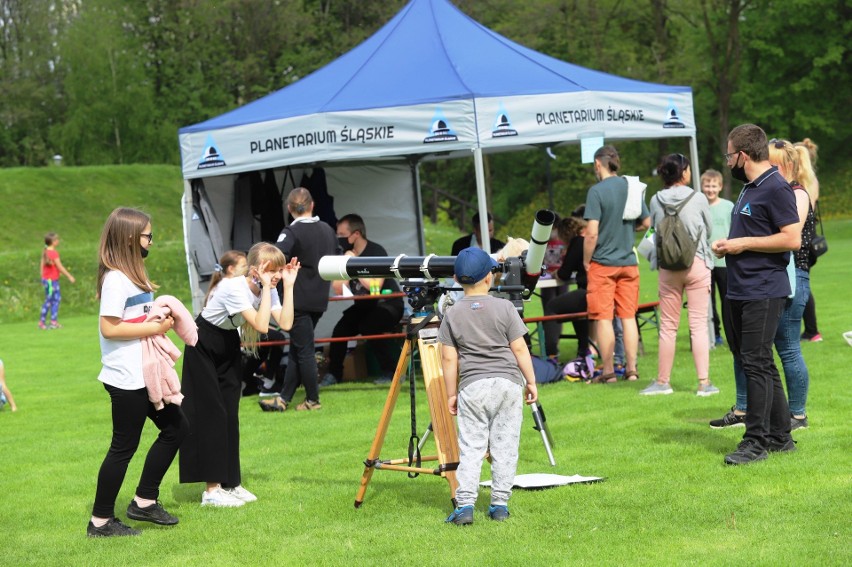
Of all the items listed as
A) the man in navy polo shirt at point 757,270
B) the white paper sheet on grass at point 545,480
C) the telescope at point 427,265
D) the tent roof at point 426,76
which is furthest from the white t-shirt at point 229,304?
the tent roof at point 426,76

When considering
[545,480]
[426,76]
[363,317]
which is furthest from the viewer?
[363,317]

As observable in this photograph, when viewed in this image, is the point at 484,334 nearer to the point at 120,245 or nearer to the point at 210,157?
the point at 120,245

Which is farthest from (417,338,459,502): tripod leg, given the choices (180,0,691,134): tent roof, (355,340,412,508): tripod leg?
(180,0,691,134): tent roof

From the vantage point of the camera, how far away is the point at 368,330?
12070 millimetres

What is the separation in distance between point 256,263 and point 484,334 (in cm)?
176

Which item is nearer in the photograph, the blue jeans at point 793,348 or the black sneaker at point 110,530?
the black sneaker at point 110,530

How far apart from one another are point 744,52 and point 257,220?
39.0 meters

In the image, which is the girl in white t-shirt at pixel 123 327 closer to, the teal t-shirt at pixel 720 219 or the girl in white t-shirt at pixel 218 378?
the girl in white t-shirt at pixel 218 378

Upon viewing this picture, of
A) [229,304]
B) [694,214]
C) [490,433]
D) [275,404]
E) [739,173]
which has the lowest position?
[275,404]

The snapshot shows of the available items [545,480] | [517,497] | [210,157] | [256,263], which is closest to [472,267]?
[517,497]

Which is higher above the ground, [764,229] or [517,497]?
[764,229]

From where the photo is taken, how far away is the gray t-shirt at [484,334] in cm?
575

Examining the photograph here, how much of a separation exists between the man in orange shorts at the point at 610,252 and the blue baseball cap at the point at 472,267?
4645 millimetres

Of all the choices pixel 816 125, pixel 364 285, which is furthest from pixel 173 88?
pixel 364 285
